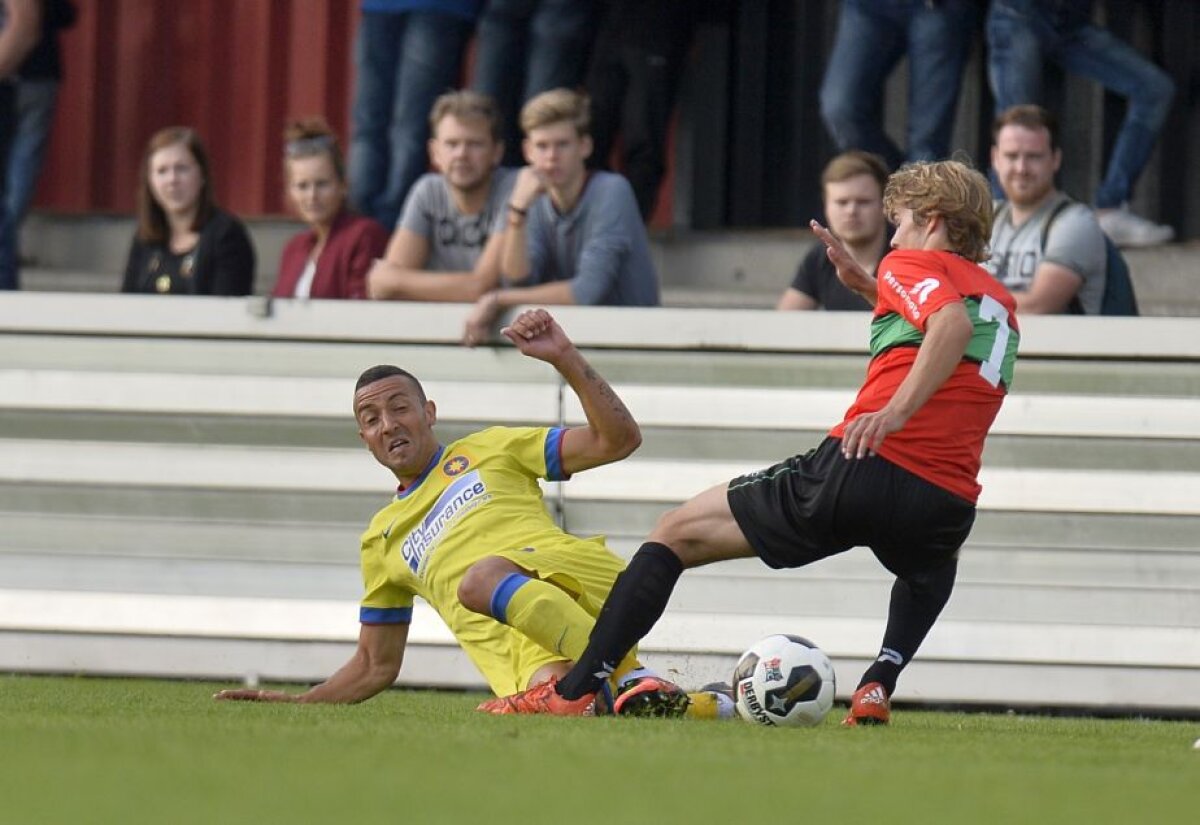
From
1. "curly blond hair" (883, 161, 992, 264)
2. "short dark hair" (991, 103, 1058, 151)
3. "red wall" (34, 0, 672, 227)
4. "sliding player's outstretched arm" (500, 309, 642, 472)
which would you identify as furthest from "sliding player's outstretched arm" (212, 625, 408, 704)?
"red wall" (34, 0, 672, 227)

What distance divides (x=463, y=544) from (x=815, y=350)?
87.2 inches

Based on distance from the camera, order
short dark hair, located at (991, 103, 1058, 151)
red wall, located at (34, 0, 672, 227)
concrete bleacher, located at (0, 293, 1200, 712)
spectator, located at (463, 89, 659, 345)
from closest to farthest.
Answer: concrete bleacher, located at (0, 293, 1200, 712) → short dark hair, located at (991, 103, 1058, 151) → spectator, located at (463, 89, 659, 345) → red wall, located at (34, 0, 672, 227)

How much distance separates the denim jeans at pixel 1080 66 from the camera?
31.2 ft

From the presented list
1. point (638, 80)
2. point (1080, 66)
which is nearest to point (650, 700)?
point (1080, 66)

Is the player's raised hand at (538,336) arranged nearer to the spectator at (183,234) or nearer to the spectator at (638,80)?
the spectator at (183,234)

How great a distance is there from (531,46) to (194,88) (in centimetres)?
289

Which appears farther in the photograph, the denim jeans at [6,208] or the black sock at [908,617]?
the denim jeans at [6,208]

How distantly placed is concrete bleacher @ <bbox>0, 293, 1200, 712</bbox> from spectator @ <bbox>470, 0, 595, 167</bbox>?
1.82 metres

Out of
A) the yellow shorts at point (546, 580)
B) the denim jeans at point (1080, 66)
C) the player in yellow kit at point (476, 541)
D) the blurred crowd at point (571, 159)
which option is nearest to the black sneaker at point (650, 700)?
the player in yellow kit at point (476, 541)

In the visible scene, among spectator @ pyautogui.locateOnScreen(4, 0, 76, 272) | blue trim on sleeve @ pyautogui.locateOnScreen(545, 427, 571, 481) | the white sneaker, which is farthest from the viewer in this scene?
spectator @ pyautogui.locateOnScreen(4, 0, 76, 272)

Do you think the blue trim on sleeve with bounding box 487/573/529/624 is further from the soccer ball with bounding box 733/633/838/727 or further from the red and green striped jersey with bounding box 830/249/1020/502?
the red and green striped jersey with bounding box 830/249/1020/502

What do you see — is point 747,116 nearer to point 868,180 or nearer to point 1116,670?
point 868,180

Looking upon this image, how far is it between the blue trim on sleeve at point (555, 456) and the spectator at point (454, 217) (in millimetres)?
2467

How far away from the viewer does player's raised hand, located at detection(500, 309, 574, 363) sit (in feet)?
20.9
